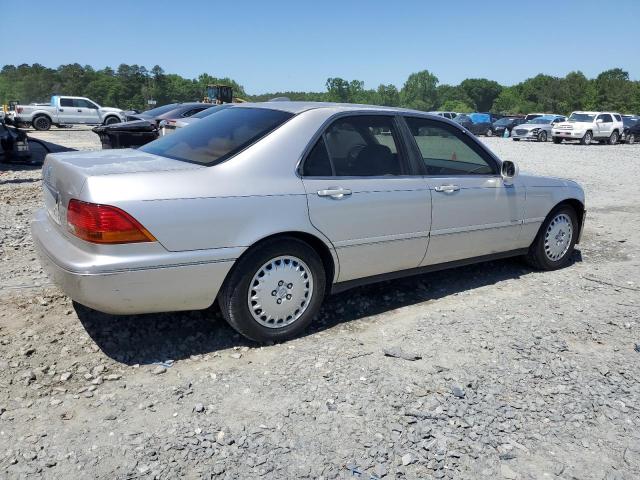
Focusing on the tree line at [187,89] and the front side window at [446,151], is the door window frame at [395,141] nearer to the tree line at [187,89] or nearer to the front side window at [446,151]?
the front side window at [446,151]

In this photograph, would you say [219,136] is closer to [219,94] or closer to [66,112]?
[66,112]

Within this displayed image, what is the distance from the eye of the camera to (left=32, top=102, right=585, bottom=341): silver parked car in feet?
9.87

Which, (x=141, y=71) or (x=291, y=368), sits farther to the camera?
(x=141, y=71)

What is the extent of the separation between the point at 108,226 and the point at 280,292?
118 cm

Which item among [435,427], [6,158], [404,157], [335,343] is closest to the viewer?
[435,427]

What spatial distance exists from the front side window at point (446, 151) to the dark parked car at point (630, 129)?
29.9 metres

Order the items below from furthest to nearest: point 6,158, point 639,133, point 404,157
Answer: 1. point 639,133
2. point 6,158
3. point 404,157

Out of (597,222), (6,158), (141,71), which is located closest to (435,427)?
(597,222)

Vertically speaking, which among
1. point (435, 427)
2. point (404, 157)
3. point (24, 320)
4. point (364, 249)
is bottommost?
point (435, 427)

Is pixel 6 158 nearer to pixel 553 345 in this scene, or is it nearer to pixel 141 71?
pixel 553 345

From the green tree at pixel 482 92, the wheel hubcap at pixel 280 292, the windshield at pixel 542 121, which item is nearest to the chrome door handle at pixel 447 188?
the wheel hubcap at pixel 280 292

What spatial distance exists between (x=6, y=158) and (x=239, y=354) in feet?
36.3

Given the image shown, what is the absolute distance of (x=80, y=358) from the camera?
10.9ft

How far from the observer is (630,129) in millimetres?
29984
